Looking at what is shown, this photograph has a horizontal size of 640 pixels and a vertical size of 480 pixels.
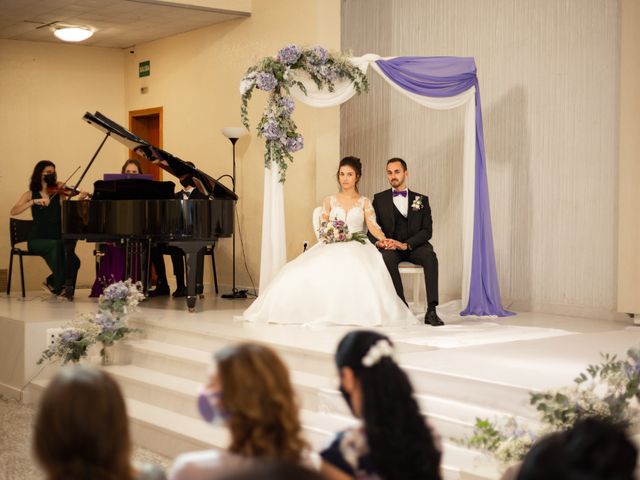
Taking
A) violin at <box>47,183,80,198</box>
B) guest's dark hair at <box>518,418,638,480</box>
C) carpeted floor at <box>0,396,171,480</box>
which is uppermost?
violin at <box>47,183,80,198</box>

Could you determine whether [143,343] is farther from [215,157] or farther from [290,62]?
[215,157]

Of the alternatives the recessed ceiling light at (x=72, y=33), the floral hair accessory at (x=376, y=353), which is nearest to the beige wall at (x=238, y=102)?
the recessed ceiling light at (x=72, y=33)

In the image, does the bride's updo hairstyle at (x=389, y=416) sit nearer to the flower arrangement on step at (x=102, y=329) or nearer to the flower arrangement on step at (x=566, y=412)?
the flower arrangement on step at (x=566, y=412)

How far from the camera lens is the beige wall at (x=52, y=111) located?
1200 cm

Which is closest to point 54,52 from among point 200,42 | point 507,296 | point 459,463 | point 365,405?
point 200,42

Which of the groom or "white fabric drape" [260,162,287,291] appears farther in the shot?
"white fabric drape" [260,162,287,291]

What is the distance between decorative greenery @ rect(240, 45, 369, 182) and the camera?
824 cm

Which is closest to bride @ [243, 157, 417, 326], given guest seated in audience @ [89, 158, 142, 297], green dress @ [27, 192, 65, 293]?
guest seated in audience @ [89, 158, 142, 297]

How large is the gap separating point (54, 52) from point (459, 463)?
9.21m

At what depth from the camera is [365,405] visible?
2404mm

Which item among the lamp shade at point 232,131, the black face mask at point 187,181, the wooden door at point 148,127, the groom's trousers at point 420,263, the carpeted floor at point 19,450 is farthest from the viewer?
the wooden door at point 148,127

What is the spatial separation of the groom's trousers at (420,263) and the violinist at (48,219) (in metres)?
3.30

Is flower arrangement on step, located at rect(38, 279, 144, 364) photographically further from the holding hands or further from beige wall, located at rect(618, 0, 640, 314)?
beige wall, located at rect(618, 0, 640, 314)

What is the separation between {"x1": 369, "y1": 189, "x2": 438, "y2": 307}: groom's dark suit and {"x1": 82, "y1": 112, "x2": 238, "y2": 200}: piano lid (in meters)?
1.59
